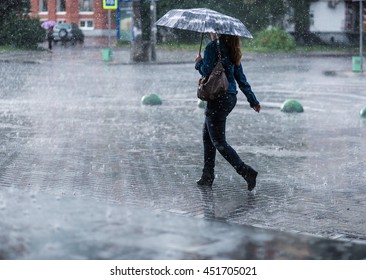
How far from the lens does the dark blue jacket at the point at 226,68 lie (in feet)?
31.8

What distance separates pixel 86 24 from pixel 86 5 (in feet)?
5.58

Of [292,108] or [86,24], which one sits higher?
[86,24]

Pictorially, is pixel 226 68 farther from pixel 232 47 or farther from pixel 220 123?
pixel 220 123

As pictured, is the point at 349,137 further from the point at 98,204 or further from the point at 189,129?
the point at 98,204

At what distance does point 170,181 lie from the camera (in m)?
10.7

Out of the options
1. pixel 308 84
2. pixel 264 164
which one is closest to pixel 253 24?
pixel 308 84

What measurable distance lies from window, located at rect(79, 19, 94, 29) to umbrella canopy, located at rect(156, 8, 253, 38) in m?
69.4

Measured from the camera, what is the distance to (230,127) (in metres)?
16.8

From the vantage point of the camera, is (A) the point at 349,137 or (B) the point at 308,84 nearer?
(A) the point at 349,137

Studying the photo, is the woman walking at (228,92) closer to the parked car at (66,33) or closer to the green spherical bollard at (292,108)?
the green spherical bollard at (292,108)

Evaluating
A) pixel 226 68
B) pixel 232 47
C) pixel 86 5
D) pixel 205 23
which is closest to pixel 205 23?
pixel 205 23

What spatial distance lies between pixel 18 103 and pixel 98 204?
13028 mm
